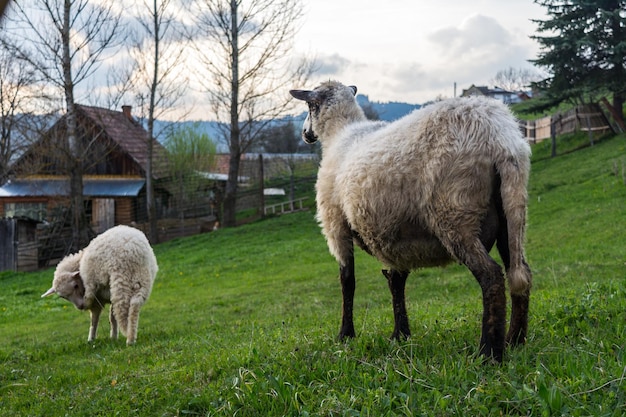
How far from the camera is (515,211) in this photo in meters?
3.88

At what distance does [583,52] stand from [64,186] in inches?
1082

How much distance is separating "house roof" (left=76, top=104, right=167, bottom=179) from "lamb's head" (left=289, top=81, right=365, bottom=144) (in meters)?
28.8

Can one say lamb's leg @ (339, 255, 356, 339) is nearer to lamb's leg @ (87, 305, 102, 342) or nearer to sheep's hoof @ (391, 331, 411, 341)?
sheep's hoof @ (391, 331, 411, 341)

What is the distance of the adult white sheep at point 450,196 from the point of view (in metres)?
Result: 3.90

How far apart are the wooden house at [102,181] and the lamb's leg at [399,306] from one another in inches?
982

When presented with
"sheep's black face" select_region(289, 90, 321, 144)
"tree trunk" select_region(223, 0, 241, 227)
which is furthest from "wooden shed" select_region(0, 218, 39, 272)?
"sheep's black face" select_region(289, 90, 321, 144)

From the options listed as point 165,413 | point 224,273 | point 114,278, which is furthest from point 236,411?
point 224,273

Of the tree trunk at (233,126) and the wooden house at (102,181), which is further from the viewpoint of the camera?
the wooden house at (102,181)

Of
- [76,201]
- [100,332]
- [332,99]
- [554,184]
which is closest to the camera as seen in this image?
[332,99]

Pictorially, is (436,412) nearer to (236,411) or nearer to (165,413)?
(236,411)

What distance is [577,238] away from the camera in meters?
14.7

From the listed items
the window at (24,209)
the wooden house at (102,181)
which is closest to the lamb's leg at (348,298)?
the wooden house at (102,181)

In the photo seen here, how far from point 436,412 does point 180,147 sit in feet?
132

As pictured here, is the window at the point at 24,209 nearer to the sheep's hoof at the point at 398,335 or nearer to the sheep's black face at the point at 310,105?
the sheep's black face at the point at 310,105
